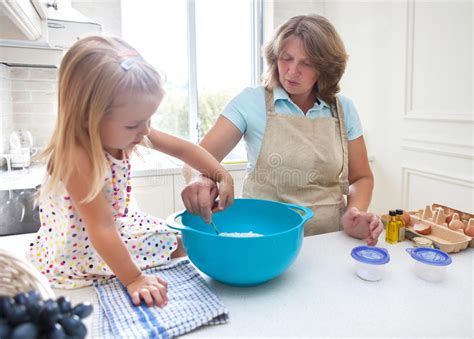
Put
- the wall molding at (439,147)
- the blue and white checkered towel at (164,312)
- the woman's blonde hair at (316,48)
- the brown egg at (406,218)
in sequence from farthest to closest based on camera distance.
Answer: the wall molding at (439,147)
the woman's blonde hair at (316,48)
the brown egg at (406,218)
the blue and white checkered towel at (164,312)

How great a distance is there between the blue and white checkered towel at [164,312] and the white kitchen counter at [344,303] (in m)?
0.02

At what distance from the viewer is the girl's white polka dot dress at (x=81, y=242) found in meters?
0.86

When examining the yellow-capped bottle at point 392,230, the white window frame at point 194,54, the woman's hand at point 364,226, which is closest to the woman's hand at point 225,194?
the woman's hand at point 364,226

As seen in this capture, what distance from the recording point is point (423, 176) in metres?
2.36

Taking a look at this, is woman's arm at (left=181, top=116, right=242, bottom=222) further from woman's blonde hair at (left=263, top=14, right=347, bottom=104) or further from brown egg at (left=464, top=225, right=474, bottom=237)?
brown egg at (left=464, top=225, right=474, bottom=237)

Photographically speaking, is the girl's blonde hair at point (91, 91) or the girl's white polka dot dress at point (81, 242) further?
the girl's white polka dot dress at point (81, 242)

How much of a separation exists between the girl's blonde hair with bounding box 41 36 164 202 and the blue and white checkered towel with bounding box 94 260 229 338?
21 centimetres

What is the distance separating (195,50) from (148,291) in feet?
8.51

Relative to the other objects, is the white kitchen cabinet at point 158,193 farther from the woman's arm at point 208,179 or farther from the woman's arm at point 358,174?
the woman's arm at point 358,174

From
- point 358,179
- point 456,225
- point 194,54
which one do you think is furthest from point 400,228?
point 194,54

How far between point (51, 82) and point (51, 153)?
2047 mm

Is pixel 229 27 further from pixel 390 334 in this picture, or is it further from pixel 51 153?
pixel 390 334

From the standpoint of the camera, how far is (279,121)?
1.36 m

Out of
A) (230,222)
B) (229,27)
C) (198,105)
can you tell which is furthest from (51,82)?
(230,222)
